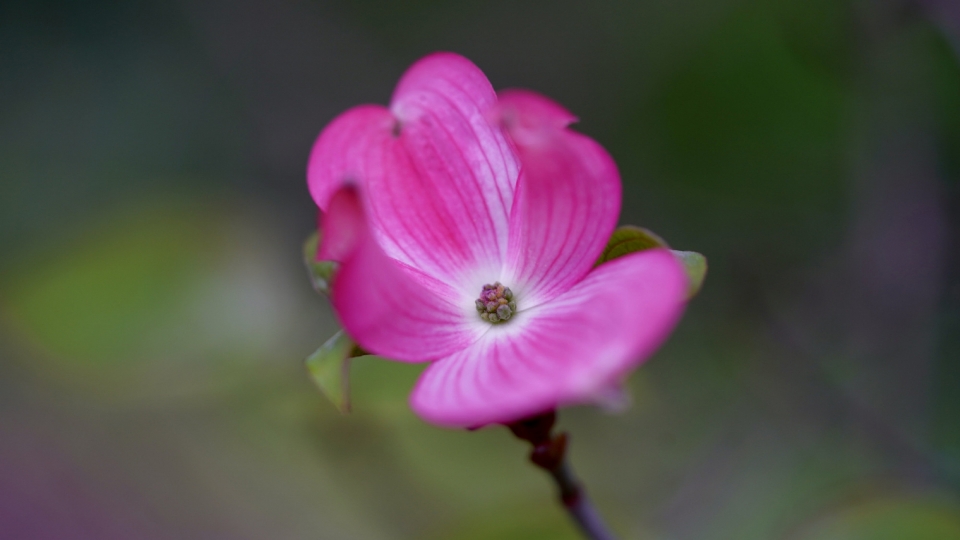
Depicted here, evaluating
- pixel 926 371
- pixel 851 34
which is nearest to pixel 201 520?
pixel 926 371

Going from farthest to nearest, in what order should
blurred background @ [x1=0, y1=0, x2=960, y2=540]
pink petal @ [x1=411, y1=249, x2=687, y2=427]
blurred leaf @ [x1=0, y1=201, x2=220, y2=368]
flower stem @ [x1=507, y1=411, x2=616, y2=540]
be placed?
blurred leaf @ [x1=0, y1=201, x2=220, y2=368] → blurred background @ [x1=0, y1=0, x2=960, y2=540] → flower stem @ [x1=507, y1=411, x2=616, y2=540] → pink petal @ [x1=411, y1=249, x2=687, y2=427]

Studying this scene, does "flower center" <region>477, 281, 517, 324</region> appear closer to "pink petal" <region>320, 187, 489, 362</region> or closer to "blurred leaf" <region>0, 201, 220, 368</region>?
"pink petal" <region>320, 187, 489, 362</region>

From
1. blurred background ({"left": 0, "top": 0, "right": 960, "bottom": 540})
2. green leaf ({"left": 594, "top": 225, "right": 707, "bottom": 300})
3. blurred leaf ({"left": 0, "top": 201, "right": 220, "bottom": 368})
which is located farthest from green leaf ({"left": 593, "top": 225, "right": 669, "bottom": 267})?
blurred leaf ({"left": 0, "top": 201, "right": 220, "bottom": 368})

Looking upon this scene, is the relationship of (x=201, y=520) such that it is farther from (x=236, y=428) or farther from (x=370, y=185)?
(x=370, y=185)

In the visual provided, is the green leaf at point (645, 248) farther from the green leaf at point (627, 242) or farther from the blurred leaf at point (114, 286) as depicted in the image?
the blurred leaf at point (114, 286)

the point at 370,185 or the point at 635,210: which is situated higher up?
the point at 370,185

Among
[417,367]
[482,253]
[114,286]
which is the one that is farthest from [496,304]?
[114,286]

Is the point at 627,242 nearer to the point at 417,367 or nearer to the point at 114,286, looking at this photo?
the point at 417,367

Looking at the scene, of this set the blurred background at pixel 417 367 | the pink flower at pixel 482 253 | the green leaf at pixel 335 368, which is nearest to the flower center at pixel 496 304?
the pink flower at pixel 482 253
